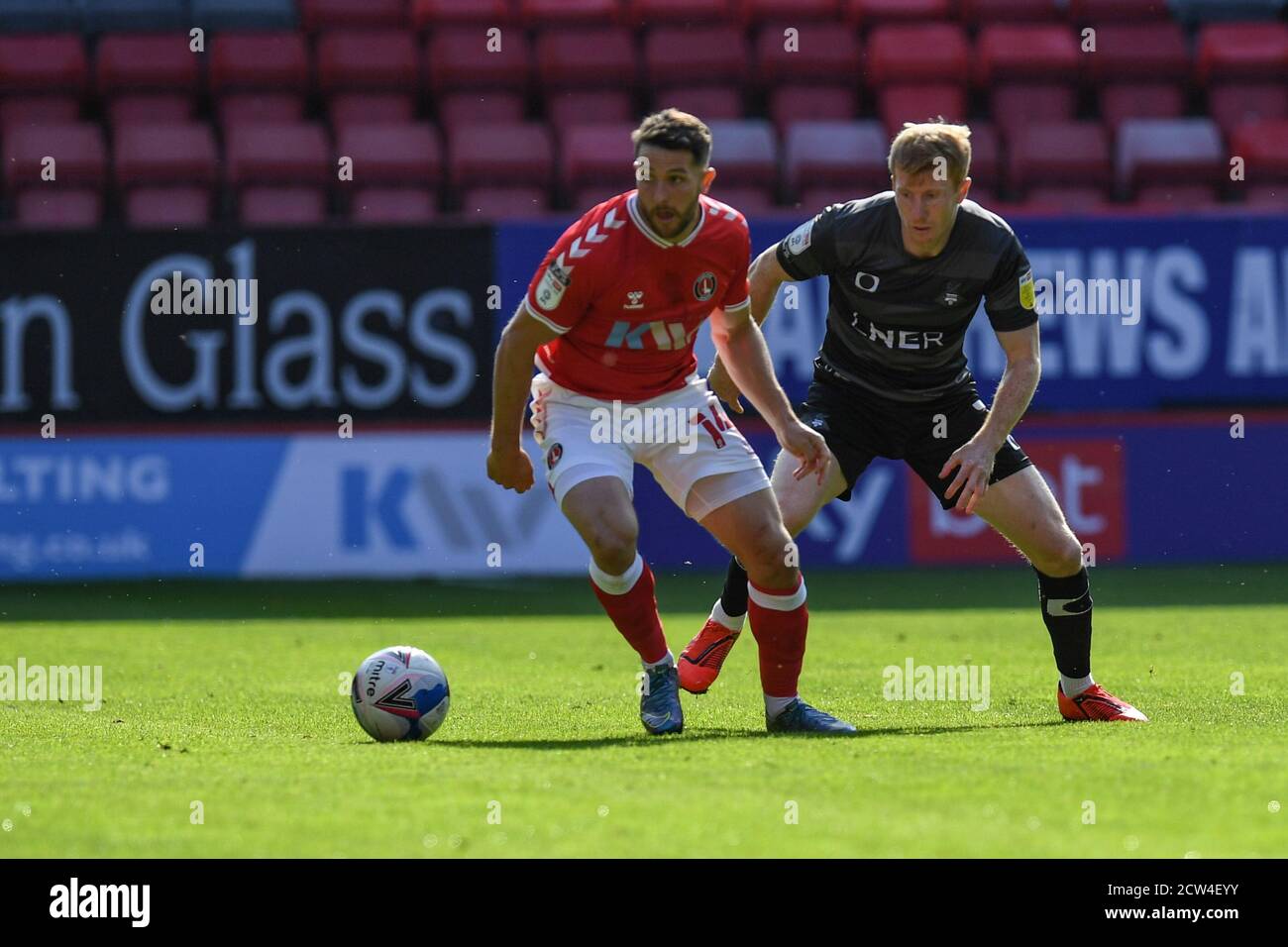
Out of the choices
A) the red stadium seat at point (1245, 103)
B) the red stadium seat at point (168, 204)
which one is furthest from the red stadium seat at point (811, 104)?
the red stadium seat at point (168, 204)

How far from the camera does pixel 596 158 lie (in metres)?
16.5

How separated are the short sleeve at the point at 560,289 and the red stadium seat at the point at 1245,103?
12.5 metres

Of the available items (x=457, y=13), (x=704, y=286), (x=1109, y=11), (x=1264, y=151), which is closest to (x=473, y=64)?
(x=457, y=13)

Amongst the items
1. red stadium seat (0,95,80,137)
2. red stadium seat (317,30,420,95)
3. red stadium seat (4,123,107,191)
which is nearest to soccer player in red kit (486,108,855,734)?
red stadium seat (4,123,107,191)

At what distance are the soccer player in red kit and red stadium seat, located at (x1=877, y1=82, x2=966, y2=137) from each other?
1088cm

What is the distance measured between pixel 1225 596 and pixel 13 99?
1132 cm

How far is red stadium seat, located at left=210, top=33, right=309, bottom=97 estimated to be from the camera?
1775 centimetres

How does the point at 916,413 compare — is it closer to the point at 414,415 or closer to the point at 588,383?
the point at 588,383

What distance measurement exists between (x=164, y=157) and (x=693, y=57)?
489 cm

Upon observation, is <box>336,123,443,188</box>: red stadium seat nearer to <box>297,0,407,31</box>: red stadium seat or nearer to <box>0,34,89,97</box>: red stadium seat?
<box>297,0,407,31</box>: red stadium seat

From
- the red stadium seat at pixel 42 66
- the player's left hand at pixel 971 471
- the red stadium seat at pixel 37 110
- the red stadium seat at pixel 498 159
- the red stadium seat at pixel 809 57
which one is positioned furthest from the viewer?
the red stadium seat at pixel 809 57

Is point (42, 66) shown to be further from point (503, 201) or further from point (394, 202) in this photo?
point (503, 201)

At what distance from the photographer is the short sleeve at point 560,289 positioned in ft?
21.9

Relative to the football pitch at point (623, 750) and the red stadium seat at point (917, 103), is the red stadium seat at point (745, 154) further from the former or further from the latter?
the football pitch at point (623, 750)
